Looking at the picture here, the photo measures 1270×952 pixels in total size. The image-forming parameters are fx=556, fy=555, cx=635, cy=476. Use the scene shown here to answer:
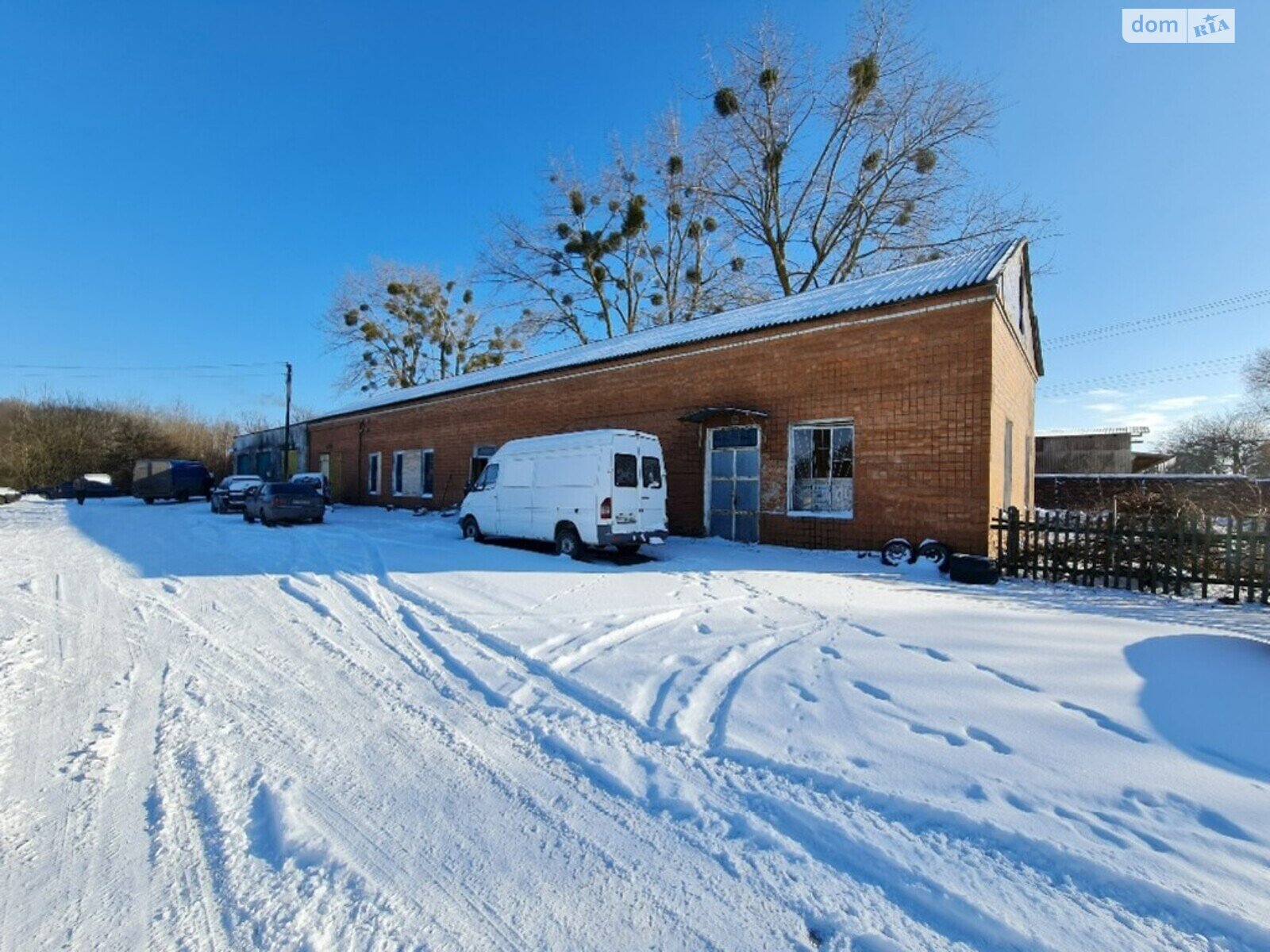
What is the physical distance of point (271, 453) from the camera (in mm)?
33000

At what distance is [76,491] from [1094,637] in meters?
43.9

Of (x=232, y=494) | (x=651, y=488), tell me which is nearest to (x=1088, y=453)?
(x=651, y=488)

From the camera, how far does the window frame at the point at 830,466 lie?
1071 centimetres

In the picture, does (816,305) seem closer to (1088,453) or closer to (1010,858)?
(1010,858)

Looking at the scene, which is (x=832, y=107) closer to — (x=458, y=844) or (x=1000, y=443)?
(x=1000, y=443)

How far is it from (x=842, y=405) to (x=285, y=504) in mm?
15153

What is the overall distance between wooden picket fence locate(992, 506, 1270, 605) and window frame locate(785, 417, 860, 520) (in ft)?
8.13

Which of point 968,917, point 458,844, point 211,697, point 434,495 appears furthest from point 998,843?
point 434,495

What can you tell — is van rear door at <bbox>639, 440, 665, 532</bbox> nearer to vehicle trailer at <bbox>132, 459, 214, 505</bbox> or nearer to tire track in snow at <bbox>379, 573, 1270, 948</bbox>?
tire track in snow at <bbox>379, 573, 1270, 948</bbox>

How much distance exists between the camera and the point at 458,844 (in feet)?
7.63

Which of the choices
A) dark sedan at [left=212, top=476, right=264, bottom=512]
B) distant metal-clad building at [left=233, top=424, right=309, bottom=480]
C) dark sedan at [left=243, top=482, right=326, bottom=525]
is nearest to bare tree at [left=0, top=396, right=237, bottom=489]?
distant metal-clad building at [left=233, top=424, right=309, bottom=480]

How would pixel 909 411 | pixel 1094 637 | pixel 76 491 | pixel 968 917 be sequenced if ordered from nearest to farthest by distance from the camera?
pixel 968 917
pixel 1094 637
pixel 909 411
pixel 76 491

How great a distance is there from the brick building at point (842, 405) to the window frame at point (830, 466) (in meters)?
0.03

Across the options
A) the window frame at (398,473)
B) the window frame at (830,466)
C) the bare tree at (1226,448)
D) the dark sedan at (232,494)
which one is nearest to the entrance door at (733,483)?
the window frame at (830,466)
